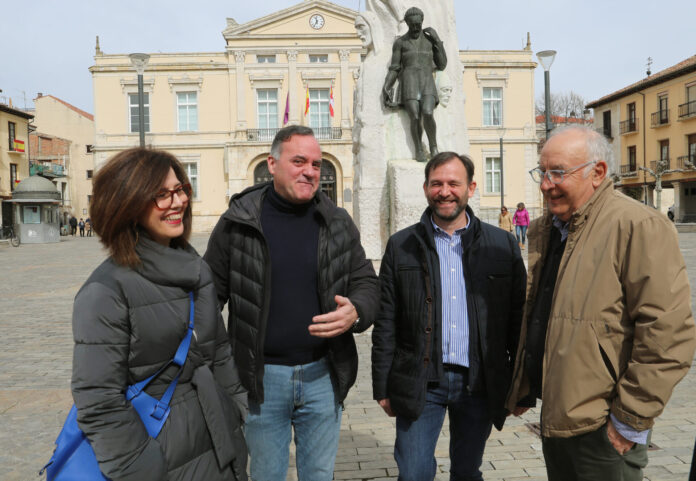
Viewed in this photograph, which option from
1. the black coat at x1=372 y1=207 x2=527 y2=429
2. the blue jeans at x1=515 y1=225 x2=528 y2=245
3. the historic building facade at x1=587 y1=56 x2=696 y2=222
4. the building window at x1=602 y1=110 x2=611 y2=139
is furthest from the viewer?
the building window at x1=602 y1=110 x2=611 y2=139

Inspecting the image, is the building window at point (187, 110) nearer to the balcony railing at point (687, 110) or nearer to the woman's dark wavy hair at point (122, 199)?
the balcony railing at point (687, 110)

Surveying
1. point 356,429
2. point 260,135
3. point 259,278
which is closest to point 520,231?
point 356,429

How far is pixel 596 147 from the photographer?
207 cm

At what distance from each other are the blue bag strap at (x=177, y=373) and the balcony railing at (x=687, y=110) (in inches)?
1700

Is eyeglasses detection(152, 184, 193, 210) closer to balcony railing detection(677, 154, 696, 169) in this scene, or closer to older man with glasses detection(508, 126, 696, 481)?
older man with glasses detection(508, 126, 696, 481)

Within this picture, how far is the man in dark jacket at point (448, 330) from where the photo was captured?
97.4 inches

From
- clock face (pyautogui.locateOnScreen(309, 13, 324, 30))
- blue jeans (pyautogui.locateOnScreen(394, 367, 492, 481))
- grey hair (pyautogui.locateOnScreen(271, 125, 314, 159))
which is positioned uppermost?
clock face (pyautogui.locateOnScreen(309, 13, 324, 30))

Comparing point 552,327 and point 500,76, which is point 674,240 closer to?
point 552,327

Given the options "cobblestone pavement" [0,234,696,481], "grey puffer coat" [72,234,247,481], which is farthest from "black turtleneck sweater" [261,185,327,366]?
"cobblestone pavement" [0,234,696,481]

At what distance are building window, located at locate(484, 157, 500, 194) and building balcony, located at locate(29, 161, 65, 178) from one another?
34308 mm

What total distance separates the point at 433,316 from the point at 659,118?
4527 cm

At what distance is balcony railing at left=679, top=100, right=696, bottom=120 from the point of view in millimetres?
37375

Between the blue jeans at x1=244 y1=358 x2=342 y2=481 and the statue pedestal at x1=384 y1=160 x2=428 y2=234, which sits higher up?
the statue pedestal at x1=384 y1=160 x2=428 y2=234

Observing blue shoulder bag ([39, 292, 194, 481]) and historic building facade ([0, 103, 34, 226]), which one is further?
historic building facade ([0, 103, 34, 226])
